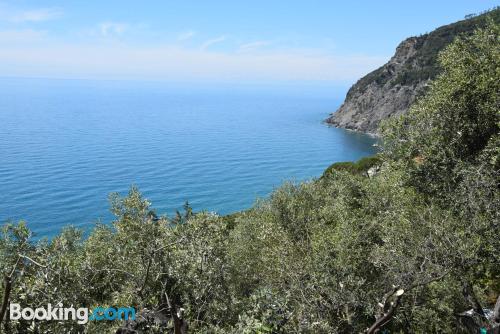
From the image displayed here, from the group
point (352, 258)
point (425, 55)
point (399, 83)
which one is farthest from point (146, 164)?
point (425, 55)

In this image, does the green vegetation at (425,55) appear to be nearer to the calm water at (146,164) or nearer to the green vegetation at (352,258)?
the calm water at (146,164)

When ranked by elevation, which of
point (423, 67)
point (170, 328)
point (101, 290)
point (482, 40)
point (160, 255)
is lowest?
point (101, 290)

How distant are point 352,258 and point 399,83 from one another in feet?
590

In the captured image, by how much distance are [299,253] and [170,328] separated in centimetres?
1188

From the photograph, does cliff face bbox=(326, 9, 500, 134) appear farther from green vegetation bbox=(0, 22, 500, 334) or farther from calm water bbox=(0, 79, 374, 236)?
green vegetation bbox=(0, 22, 500, 334)

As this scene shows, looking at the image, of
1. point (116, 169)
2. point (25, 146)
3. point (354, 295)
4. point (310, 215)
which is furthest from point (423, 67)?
point (354, 295)

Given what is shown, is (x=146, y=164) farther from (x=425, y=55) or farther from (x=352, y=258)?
(x=425, y=55)

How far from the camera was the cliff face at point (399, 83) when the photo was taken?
17038cm

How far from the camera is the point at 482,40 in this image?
751 inches

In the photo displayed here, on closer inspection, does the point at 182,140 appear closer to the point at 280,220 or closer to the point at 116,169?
the point at 116,169

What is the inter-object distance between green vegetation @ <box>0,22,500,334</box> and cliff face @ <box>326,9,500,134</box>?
6025 inches

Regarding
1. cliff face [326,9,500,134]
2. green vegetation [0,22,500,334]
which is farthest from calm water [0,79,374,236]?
green vegetation [0,22,500,334]

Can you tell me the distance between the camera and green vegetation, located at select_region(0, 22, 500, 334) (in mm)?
10875

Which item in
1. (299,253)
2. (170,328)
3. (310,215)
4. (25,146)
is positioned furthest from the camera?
(25,146)
